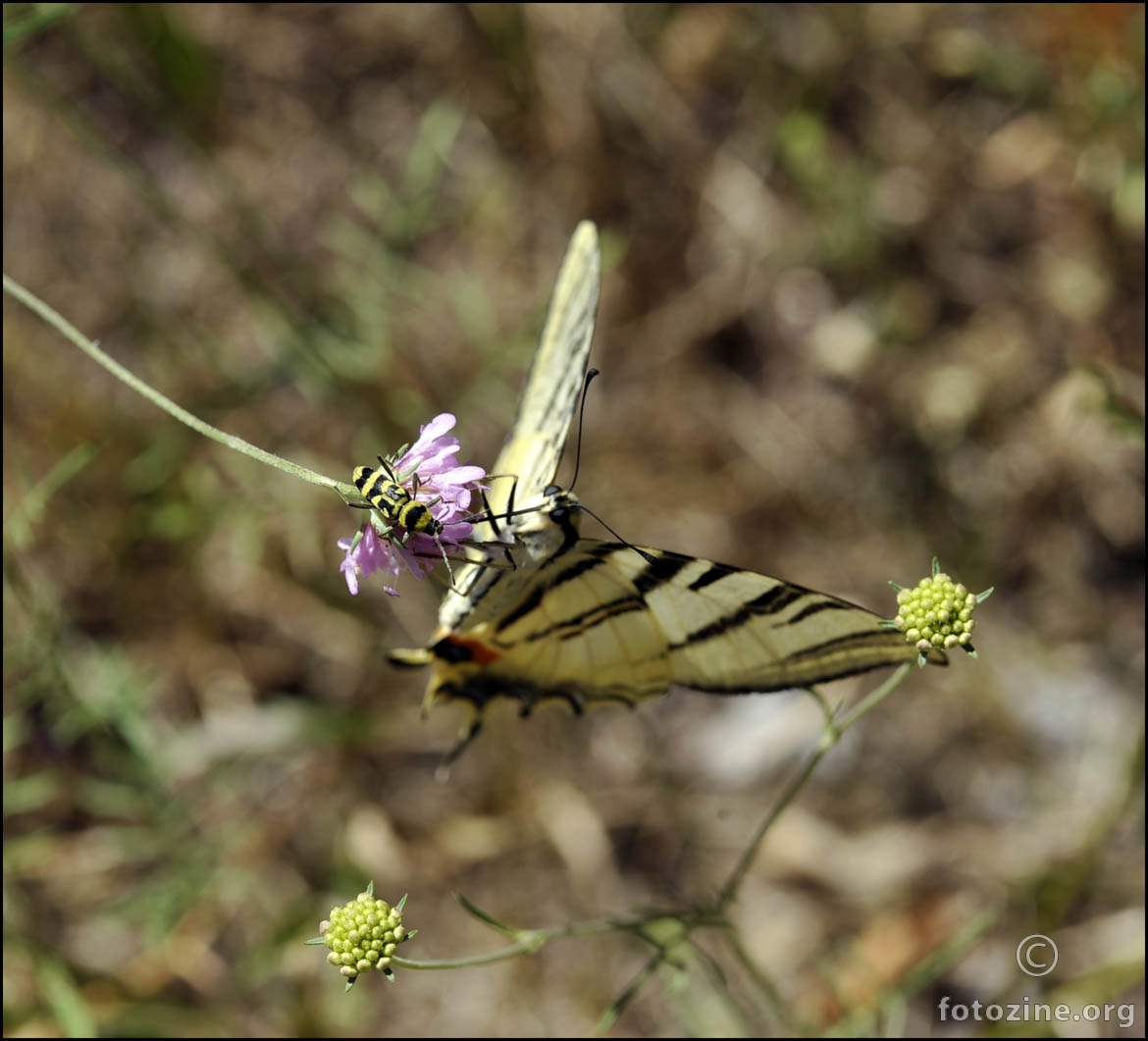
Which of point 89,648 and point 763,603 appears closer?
point 763,603

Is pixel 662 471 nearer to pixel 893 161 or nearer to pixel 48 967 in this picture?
pixel 893 161

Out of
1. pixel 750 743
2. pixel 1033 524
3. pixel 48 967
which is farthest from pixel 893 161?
pixel 48 967

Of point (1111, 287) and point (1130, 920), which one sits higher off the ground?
point (1111, 287)

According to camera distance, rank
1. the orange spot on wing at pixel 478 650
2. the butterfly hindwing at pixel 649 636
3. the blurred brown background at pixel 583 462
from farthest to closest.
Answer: the blurred brown background at pixel 583 462
the orange spot on wing at pixel 478 650
the butterfly hindwing at pixel 649 636

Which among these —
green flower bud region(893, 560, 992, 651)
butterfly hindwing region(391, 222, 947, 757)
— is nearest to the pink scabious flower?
butterfly hindwing region(391, 222, 947, 757)

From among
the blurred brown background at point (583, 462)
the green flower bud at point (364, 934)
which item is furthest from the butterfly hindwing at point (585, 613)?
the blurred brown background at point (583, 462)

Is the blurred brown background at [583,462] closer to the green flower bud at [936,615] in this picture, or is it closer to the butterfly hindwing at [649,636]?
the butterfly hindwing at [649,636]
